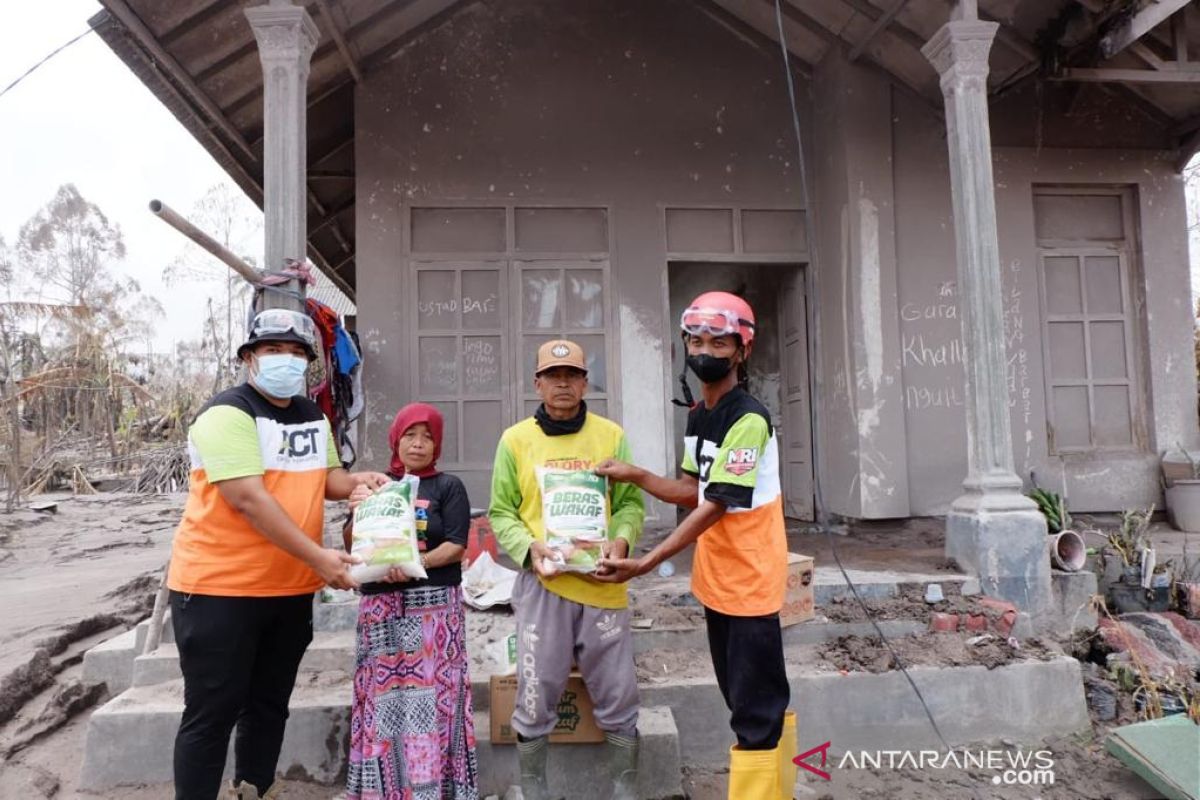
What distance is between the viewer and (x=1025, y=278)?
6.44 metres

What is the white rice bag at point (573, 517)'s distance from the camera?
2512mm

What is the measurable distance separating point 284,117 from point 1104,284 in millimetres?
6848

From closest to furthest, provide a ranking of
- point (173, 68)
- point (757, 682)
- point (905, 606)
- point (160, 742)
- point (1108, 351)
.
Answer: point (757, 682)
point (160, 742)
point (905, 606)
point (173, 68)
point (1108, 351)

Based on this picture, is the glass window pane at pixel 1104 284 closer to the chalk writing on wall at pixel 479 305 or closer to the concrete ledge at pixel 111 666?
the chalk writing on wall at pixel 479 305

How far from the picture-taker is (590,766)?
3023 millimetres

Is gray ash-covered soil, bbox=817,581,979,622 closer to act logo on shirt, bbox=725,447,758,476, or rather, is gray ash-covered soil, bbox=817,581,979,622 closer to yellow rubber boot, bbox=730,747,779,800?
yellow rubber boot, bbox=730,747,779,800

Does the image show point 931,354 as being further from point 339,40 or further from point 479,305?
point 339,40

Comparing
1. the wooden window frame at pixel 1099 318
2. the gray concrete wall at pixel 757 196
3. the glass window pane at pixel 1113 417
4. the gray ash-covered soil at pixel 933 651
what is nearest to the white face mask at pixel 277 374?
the gray ash-covered soil at pixel 933 651

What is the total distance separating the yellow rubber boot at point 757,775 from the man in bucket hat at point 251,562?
4.62 ft

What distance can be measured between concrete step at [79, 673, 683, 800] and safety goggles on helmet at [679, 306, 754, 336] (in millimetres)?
1786

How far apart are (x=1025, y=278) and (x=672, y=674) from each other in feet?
16.2

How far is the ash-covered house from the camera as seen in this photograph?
20.3 feet

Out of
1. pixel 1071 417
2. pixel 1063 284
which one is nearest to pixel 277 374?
pixel 1071 417

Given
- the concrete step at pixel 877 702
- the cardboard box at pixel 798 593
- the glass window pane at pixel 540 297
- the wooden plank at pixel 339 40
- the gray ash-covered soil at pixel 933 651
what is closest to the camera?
the concrete step at pixel 877 702
